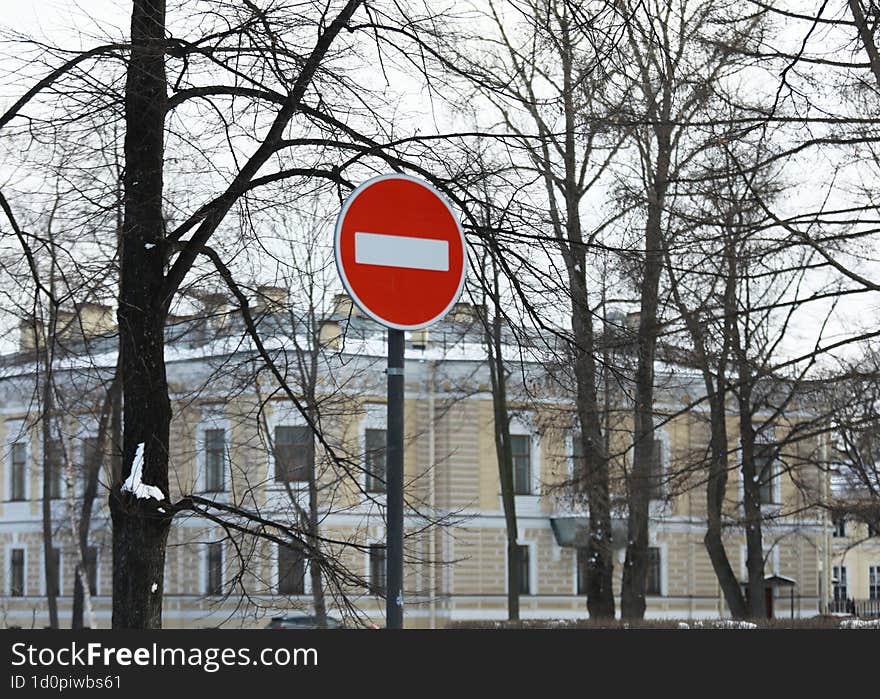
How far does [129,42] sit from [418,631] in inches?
201

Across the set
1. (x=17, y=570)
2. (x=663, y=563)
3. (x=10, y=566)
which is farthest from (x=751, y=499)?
(x=10, y=566)

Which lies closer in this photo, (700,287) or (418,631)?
(418,631)

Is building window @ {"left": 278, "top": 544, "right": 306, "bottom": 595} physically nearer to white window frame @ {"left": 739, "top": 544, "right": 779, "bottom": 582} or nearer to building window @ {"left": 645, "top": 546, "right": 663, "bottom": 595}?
building window @ {"left": 645, "top": 546, "right": 663, "bottom": 595}

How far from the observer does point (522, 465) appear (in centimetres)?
4731

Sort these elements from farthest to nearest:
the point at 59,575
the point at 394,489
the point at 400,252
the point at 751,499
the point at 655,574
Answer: the point at 655,574 → the point at 59,575 → the point at 751,499 → the point at 400,252 → the point at 394,489

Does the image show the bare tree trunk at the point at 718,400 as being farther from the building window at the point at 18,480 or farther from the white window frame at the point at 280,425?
the building window at the point at 18,480

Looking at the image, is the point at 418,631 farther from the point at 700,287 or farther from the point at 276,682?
the point at 700,287

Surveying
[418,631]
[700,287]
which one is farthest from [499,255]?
[700,287]

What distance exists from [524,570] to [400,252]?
4188 centimetres

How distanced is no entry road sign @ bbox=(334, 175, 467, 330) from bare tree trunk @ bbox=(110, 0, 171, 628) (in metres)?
3.69

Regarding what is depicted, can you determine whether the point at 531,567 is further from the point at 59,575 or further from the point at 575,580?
the point at 59,575

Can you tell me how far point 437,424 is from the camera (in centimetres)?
4447

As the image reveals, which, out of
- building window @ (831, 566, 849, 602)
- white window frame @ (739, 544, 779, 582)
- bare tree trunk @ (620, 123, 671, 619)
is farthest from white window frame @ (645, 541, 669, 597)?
building window @ (831, 566, 849, 602)

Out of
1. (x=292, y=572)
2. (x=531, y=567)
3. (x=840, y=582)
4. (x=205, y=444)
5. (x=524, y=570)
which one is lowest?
(x=840, y=582)
